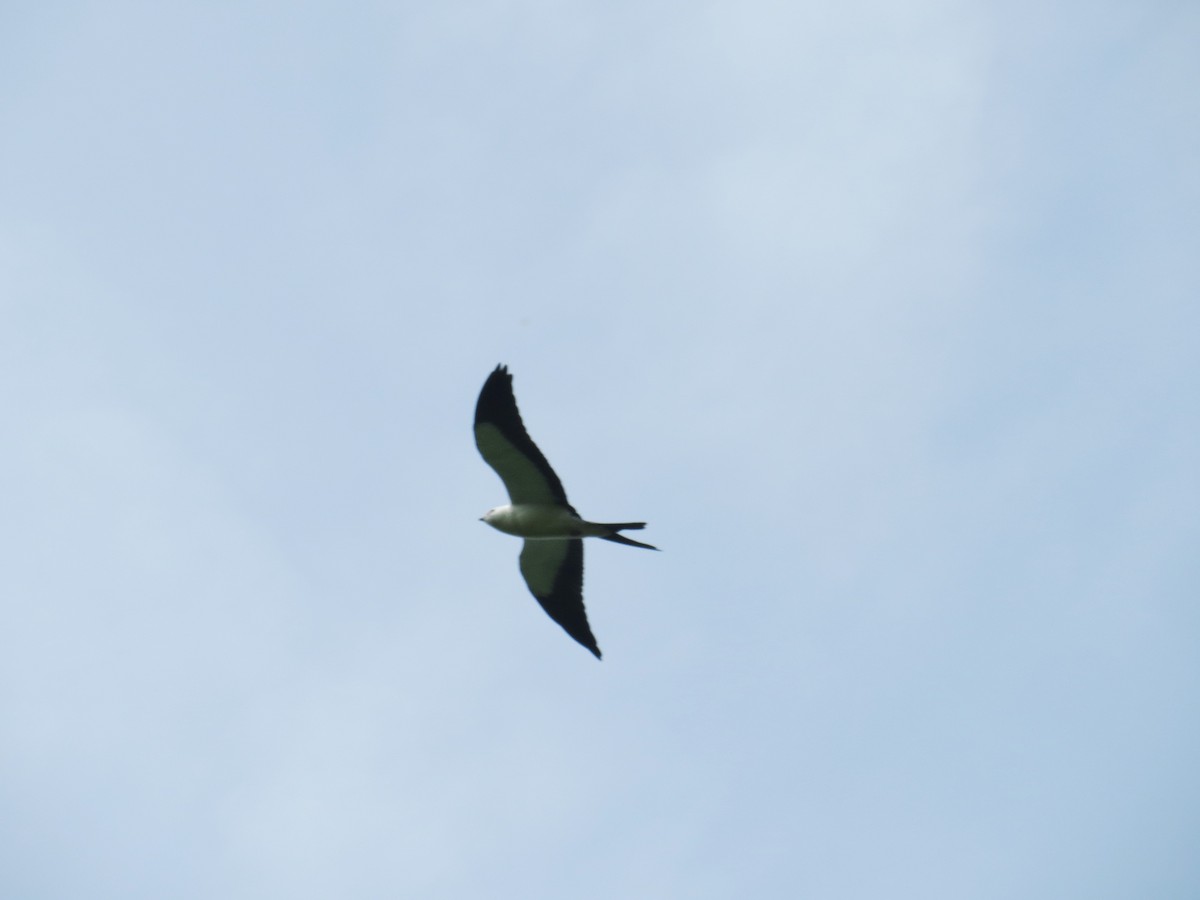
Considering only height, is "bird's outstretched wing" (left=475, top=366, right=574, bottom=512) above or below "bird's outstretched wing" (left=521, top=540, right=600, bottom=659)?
above

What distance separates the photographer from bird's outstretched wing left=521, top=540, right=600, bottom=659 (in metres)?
16.5

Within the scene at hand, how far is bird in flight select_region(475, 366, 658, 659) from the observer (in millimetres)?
15172

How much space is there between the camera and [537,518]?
15.8 m

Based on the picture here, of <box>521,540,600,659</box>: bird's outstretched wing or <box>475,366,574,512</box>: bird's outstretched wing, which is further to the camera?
<box>521,540,600,659</box>: bird's outstretched wing

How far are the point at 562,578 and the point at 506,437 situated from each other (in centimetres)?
274

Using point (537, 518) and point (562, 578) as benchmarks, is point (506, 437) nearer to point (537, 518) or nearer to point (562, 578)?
point (537, 518)

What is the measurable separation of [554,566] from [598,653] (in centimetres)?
152

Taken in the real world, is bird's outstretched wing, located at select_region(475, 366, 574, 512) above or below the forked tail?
above

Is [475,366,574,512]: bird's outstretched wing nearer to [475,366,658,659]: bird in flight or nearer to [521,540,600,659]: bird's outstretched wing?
[475,366,658,659]: bird in flight

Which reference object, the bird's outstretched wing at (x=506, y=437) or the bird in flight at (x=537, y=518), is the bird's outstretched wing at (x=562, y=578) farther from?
the bird's outstretched wing at (x=506, y=437)

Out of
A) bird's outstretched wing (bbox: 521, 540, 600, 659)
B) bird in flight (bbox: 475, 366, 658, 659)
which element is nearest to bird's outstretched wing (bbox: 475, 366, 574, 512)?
bird in flight (bbox: 475, 366, 658, 659)

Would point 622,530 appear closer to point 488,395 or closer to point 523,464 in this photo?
point 523,464

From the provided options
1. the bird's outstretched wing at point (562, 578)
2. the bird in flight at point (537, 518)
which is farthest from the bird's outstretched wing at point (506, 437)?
the bird's outstretched wing at point (562, 578)

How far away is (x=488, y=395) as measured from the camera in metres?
15.2
